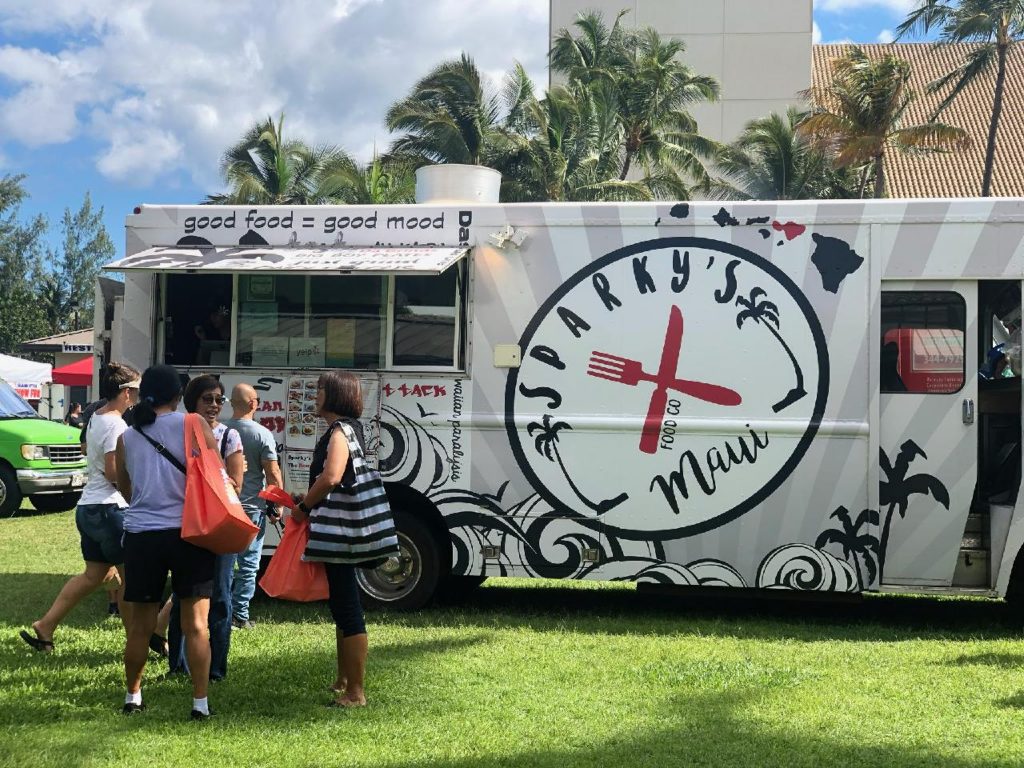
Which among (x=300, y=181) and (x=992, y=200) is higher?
(x=300, y=181)

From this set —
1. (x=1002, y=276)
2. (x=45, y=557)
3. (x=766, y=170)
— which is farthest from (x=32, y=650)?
(x=766, y=170)

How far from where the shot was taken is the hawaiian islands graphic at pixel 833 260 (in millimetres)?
7520

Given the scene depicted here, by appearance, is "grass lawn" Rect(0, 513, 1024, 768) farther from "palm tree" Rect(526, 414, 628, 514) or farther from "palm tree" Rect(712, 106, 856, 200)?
"palm tree" Rect(712, 106, 856, 200)

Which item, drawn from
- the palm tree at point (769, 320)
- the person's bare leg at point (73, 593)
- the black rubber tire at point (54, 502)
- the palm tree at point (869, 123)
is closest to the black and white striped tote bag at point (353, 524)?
the person's bare leg at point (73, 593)

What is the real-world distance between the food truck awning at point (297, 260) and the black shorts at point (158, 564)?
9.29 feet

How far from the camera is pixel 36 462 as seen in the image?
50.4 ft

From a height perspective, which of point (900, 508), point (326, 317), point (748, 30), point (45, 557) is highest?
point (748, 30)

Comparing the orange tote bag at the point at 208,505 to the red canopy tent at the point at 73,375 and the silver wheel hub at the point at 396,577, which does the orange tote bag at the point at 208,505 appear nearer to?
the silver wheel hub at the point at 396,577

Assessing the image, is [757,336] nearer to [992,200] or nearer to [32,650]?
[992,200]

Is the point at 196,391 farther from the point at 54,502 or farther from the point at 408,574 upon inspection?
the point at 54,502

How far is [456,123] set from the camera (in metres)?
30.8

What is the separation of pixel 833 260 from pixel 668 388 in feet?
4.83

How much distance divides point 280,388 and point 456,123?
2393 cm

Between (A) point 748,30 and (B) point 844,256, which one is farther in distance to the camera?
(A) point 748,30
